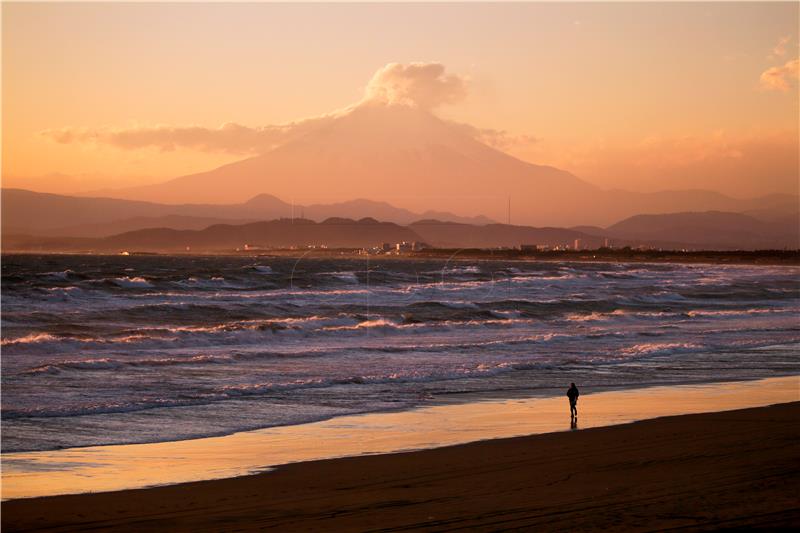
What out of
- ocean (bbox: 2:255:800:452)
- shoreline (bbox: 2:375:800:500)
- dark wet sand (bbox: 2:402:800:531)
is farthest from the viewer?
ocean (bbox: 2:255:800:452)

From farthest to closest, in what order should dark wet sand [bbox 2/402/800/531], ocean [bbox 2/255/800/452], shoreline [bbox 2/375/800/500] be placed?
ocean [bbox 2/255/800/452] → shoreline [bbox 2/375/800/500] → dark wet sand [bbox 2/402/800/531]

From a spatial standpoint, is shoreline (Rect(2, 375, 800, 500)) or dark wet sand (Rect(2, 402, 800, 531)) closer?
dark wet sand (Rect(2, 402, 800, 531))

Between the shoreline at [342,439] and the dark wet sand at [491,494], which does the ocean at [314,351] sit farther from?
the dark wet sand at [491,494]

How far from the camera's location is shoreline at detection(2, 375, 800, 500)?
12148 millimetres

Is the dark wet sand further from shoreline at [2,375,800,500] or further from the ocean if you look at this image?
the ocean

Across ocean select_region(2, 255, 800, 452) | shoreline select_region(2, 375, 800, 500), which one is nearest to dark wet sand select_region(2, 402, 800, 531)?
shoreline select_region(2, 375, 800, 500)

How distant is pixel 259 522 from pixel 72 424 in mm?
7423

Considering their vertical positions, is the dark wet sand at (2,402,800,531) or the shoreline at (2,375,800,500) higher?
the dark wet sand at (2,402,800,531)

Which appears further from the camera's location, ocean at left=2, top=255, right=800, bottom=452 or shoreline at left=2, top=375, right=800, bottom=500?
ocean at left=2, top=255, right=800, bottom=452

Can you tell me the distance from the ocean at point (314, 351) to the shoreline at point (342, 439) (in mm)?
794

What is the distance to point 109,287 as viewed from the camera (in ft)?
192

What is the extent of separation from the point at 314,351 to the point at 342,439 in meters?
14.8

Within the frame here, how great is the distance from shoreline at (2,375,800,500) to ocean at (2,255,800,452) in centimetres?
79

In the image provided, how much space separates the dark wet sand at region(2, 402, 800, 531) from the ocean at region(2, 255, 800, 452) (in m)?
4.03
